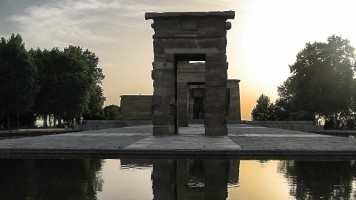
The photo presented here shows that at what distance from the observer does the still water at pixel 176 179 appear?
26.1 feet

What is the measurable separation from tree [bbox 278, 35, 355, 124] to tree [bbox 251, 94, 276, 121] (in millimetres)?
→ 21802

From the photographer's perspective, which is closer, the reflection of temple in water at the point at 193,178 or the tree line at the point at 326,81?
the reflection of temple in water at the point at 193,178

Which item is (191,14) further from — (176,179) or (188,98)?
(188,98)

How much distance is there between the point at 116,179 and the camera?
31.8 feet

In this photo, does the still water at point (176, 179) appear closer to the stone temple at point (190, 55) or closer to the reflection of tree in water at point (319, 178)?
the reflection of tree in water at point (319, 178)

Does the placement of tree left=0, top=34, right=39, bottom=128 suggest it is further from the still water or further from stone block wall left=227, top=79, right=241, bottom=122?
the still water

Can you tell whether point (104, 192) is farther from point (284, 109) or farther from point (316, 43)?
point (284, 109)

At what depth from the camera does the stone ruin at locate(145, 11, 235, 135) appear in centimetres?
2427

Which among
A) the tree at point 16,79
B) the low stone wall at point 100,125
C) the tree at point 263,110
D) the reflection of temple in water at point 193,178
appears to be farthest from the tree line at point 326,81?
the reflection of temple in water at point 193,178

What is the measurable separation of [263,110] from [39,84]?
53.3 meters

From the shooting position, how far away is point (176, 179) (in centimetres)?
956

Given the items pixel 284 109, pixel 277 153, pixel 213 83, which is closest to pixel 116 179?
pixel 277 153

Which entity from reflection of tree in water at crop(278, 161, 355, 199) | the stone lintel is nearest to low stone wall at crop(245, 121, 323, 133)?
the stone lintel

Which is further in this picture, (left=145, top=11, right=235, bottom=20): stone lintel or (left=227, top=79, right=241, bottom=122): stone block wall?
(left=227, top=79, right=241, bottom=122): stone block wall
